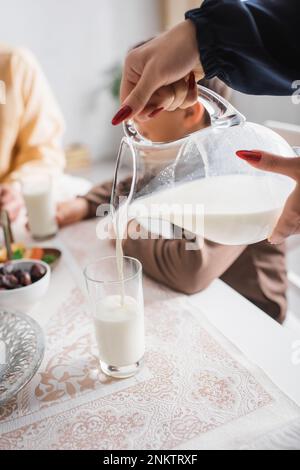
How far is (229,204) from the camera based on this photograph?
24.7 inches

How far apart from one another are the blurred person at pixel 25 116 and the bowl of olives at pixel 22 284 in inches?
31.9

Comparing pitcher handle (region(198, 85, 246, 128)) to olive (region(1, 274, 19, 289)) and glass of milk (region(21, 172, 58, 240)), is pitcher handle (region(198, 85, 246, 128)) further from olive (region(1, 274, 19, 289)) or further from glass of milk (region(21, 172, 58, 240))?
glass of milk (region(21, 172, 58, 240))

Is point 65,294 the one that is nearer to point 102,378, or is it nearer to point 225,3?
point 102,378

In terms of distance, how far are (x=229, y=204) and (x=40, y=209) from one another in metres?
0.65

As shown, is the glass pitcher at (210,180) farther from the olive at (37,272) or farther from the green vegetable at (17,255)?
the green vegetable at (17,255)

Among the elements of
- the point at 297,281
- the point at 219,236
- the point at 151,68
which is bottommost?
the point at 297,281

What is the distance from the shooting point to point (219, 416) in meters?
0.56

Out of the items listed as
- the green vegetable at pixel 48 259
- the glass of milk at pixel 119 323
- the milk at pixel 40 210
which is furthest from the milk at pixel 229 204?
the milk at pixel 40 210

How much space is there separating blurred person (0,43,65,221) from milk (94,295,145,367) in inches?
41.8

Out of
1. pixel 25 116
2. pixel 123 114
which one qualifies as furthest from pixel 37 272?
pixel 25 116

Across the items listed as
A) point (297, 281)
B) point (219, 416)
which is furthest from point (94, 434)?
point (297, 281)

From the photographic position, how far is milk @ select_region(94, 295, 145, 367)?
64 cm

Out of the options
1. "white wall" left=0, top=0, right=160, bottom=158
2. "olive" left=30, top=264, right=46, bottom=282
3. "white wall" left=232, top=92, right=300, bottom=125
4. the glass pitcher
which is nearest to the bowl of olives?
"olive" left=30, top=264, right=46, bottom=282

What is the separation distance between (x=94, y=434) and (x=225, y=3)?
22.7 inches
